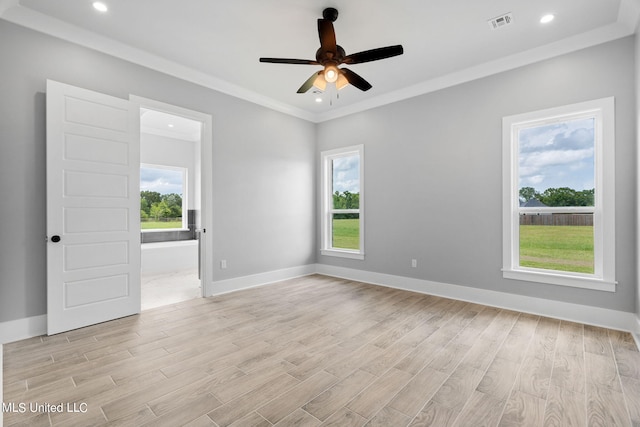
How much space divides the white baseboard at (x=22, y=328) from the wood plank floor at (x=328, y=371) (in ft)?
0.40

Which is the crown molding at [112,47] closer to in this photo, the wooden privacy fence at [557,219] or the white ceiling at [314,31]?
the white ceiling at [314,31]

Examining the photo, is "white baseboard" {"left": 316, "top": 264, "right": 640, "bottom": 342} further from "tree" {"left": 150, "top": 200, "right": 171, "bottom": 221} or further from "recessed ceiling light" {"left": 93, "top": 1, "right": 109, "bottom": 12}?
"tree" {"left": 150, "top": 200, "right": 171, "bottom": 221}

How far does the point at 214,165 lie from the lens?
14.0 ft

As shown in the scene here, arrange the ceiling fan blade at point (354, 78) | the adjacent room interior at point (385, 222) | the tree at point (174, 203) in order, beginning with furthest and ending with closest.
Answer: the tree at point (174, 203) → the ceiling fan blade at point (354, 78) → the adjacent room interior at point (385, 222)

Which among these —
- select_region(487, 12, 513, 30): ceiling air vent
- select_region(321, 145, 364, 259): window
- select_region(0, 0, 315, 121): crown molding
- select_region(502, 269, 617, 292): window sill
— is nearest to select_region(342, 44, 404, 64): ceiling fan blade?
select_region(487, 12, 513, 30): ceiling air vent

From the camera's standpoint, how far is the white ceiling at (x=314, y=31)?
8.88 feet

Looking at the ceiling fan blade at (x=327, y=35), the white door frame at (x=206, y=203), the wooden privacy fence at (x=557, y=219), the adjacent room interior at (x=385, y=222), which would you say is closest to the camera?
the adjacent room interior at (x=385, y=222)

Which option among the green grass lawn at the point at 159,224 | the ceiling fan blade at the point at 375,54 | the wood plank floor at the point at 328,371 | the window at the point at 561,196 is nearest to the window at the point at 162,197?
the green grass lawn at the point at 159,224

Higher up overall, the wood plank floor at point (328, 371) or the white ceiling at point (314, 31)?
the white ceiling at point (314, 31)

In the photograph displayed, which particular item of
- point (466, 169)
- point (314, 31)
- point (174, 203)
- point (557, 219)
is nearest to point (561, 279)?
point (557, 219)

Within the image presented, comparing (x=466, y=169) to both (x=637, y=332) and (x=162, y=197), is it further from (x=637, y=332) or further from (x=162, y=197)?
(x=162, y=197)

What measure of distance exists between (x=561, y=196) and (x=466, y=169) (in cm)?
106

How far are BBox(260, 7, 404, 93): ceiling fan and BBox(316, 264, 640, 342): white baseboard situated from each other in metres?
2.90

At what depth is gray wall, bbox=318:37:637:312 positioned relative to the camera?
2975 millimetres
